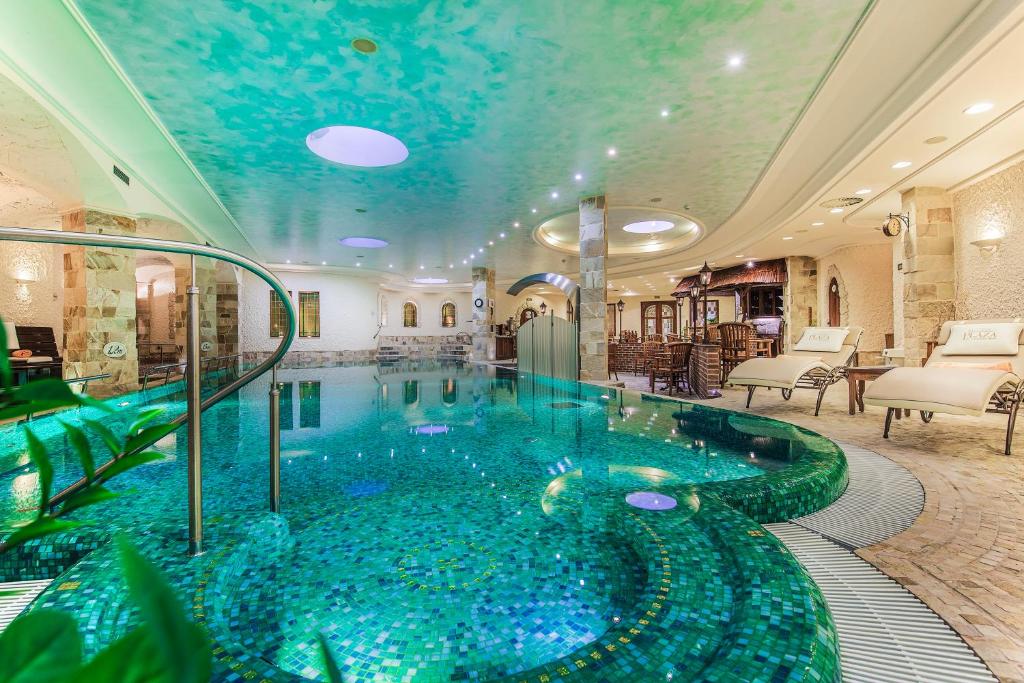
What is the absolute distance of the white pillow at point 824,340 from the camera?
235 inches

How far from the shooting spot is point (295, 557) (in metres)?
1.71

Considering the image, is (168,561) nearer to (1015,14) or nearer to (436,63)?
(436,63)

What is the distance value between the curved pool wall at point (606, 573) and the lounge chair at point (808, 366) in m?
2.18

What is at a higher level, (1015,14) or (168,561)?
(1015,14)

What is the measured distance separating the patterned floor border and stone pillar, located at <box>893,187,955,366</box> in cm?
549

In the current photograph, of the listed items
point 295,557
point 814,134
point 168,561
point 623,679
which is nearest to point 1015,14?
point 814,134

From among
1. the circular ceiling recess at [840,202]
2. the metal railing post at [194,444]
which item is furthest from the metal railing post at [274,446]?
the circular ceiling recess at [840,202]

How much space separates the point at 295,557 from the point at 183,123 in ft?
16.7

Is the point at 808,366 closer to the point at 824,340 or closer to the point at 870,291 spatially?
the point at 824,340

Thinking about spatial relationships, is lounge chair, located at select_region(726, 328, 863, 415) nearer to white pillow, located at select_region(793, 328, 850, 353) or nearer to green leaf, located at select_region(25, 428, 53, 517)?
white pillow, located at select_region(793, 328, 850, 353)

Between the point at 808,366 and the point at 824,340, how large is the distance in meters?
1.56

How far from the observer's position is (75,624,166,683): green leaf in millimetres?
257

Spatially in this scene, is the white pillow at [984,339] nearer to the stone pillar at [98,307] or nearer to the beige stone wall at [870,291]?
the beige stone wall at [870,291]

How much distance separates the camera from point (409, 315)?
20594mm
